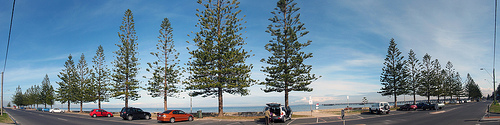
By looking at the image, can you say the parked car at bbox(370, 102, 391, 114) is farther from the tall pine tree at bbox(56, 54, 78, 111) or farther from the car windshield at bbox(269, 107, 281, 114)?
the tall pine tree at bbox(56, 54, 78, 111)

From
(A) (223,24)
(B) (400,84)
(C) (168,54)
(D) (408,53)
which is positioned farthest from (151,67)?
(D) (408,53)

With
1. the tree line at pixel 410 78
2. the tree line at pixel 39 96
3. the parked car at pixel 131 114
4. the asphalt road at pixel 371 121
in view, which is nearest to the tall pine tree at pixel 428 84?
the tree line at pixel 410 78

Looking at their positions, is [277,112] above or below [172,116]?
above

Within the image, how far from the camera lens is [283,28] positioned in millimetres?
35344

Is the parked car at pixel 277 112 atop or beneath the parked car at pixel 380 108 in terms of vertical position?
atop

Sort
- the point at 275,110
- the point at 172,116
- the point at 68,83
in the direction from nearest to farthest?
1. the point at 275,110
2. the point at 172,116
3. the point at 68,83

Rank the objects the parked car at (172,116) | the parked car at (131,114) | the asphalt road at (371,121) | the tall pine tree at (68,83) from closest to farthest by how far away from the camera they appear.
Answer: the asphalt road at (371,121), the parked car at (172,116), the parked car at (131,114), the tall pine tree at (68,83)

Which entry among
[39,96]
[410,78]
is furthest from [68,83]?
[410,78]

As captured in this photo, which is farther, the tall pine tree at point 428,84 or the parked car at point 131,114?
the tall pine tree at point 428,84

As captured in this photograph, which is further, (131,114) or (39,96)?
(39,96)

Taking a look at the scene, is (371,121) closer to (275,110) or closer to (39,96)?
(275,110)

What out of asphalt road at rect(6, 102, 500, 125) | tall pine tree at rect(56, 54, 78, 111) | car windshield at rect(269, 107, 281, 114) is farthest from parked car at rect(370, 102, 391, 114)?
tall pine tree at rect(56, 54, 78, 111)

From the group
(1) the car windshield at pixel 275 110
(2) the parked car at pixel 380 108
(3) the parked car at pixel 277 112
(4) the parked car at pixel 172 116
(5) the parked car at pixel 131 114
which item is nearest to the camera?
(3) the parked car at pixel 277 112

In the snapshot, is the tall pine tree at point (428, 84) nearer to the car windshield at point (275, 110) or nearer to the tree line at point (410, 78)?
the tree line at point (410, 78)
